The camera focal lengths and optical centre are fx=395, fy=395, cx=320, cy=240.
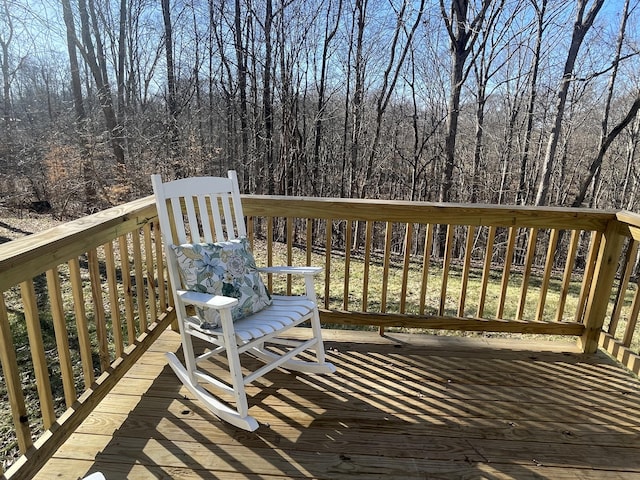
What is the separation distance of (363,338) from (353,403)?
722 mm

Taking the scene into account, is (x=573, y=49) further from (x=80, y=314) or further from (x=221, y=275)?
(x=80, y=314)

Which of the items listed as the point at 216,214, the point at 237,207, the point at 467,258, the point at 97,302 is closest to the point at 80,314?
the point at 97,302

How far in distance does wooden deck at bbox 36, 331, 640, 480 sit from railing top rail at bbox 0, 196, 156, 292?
0.78 meters

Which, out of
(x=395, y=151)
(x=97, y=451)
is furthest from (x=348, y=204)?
(x=395, y=151)

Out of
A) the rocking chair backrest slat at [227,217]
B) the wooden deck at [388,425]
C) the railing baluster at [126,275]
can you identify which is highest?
the rocking chair backrest slat at [227,217]

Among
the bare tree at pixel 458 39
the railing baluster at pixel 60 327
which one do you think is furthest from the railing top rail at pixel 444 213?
the bare tree at pixel 458 39

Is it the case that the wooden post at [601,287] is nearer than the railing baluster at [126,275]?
No

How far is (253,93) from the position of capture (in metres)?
8.38

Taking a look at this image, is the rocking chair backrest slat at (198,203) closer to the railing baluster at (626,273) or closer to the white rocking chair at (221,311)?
the white rocking chair at (221,311)

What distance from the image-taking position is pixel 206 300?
1.69 meters

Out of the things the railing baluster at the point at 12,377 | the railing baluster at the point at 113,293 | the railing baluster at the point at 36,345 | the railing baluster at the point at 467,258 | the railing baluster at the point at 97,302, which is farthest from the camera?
the railing baluster at the point at 467,258

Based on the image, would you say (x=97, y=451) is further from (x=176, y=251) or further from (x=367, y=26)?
(x=367, y=26)

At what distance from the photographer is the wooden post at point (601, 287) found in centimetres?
238

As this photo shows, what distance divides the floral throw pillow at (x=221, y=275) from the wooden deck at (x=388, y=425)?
436mm
